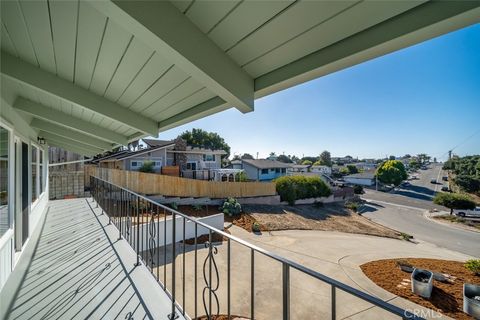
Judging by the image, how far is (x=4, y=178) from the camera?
8.23 feet

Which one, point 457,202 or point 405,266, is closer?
point 405,266

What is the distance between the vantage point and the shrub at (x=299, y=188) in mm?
16016

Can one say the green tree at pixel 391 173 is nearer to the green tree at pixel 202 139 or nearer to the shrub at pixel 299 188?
the shrub at pixel 299 188

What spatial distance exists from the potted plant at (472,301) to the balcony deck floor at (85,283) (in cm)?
622

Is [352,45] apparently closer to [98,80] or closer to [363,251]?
[98,80]

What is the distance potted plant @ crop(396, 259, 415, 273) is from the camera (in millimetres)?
6546

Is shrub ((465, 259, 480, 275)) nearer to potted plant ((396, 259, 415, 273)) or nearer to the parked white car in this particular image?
potted plant ((396, 259, 415, 273))

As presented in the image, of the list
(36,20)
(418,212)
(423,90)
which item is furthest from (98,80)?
(418,212)

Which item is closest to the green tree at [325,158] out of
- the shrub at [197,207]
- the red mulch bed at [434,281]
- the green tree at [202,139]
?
the green tree at [202,139]

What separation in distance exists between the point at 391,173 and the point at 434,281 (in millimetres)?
29837

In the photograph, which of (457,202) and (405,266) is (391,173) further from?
(405,266)

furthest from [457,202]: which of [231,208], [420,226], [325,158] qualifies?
[325,158]

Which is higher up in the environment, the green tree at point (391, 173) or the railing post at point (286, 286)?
the railing post at point (286, 286)

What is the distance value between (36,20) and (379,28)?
6.32 feet
